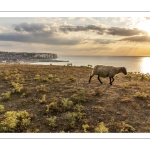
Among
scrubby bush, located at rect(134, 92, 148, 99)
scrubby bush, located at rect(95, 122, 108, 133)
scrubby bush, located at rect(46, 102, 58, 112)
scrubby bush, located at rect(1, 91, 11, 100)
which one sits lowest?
scrubby bush, located at rect(95, 122, 108, 133)

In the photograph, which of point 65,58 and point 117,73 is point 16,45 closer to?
point 65,58

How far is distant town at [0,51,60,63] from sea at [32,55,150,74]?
389 millimetres

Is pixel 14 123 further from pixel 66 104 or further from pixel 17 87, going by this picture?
pixel 17 87

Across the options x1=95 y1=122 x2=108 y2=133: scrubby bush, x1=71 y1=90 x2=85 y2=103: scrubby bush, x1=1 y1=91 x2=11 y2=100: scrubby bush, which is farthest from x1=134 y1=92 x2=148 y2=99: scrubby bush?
x1=1 y1=91 x2=11 y2=100: scrubby bush

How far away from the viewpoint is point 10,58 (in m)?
9.34

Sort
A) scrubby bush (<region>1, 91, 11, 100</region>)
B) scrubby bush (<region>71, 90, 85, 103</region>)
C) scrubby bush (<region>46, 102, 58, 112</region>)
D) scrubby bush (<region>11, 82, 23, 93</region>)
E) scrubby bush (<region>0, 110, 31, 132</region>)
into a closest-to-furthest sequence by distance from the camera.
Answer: scrubby bush (<region>0, 110, 31, 132</region>)
scrubby bush (<region>46, 102, 58, 112</region>)
scrubby bush (<region>71, 90, 85, 103</region>)
scrubby bush (<region>1, 91, 11, 100</region>)
scrubby bush (<region>11, 82, 23, 93</region>)

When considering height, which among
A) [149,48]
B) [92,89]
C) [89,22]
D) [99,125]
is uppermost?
[89,22]

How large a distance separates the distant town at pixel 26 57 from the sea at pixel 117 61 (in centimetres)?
39

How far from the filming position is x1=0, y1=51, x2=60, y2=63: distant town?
9250mm

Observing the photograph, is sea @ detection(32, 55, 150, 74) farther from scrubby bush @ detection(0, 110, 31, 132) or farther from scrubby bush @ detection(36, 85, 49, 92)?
scrubby bush @ detection(0, 110, 31, 132)

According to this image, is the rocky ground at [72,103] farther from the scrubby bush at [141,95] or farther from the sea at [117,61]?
the sea at [117,61]

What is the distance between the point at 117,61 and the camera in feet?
31.9
